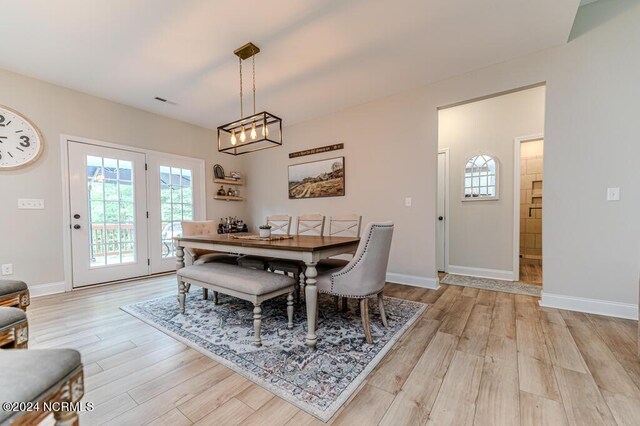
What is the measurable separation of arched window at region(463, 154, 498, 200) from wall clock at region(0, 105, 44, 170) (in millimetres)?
5720

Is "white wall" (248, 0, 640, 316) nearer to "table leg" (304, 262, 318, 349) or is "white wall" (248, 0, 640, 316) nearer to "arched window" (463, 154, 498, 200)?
"arched window" (463, 154, 498, 200)

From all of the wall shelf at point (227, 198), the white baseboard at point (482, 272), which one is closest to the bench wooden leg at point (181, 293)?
the wall shelf at point (227, 198)

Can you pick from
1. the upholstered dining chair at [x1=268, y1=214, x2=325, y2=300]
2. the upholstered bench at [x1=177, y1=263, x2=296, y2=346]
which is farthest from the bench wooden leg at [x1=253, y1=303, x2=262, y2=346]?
the upholstered dining chair at [x1=268, y1=214, x2=325, y2=300]

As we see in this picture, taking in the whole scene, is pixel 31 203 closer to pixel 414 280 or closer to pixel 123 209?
pixel 123 209

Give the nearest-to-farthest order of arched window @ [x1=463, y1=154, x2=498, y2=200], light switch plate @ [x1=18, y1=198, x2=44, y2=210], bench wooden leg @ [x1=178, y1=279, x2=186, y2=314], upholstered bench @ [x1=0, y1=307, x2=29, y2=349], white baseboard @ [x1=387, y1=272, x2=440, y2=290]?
upholstered bench @ [x1=0, y1=307, x2=29, y2=349] < bench wooden leg @ [x1=178, y1=279, x2=186, y2=314] < light switch plate @ [x1=18, y1=198, x2=44, y2=210] < white baseboard @ [x1=387, y1=272, x2=440, y2=290] < arched window @ [x1=463, y1=154, x2=498, y2=200]

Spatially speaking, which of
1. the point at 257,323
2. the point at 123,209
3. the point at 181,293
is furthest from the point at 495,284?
the point at 123,209

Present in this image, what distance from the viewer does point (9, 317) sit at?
1.18 metres

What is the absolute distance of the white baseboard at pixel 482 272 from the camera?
142 inches

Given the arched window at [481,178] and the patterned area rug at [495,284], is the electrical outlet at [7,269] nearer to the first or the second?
the patterned area rug at [495,284]

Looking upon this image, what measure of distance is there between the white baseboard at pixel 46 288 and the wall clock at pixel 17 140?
1.40 meters

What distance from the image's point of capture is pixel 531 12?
207cm

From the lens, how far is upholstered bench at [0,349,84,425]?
0.63 meters

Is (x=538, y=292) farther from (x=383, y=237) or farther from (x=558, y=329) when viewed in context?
(x=383, y=237)

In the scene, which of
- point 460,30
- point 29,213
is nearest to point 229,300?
point 29,213
